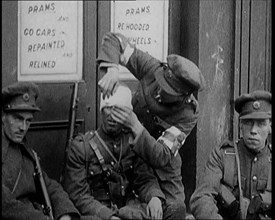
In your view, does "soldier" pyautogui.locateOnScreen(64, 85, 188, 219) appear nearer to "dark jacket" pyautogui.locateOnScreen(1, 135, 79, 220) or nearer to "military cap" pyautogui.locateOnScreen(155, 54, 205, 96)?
"dark jacket" pyautogui.locateOnScreen(1, 135, 79, 220)

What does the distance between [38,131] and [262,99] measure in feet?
5.67

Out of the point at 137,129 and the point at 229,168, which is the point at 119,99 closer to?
the point at 137,129

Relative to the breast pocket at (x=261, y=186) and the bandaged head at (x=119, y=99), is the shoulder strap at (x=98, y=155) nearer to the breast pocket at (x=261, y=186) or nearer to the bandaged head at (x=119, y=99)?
the bandaged head at (x=119, y=99)

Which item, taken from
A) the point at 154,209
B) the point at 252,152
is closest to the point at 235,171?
the point at 252,152

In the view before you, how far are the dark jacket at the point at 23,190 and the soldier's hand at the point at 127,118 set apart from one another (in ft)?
2.07

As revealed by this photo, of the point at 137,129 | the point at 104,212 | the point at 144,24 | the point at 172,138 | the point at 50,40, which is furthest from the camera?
the point at 144,24

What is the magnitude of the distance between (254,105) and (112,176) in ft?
3.91

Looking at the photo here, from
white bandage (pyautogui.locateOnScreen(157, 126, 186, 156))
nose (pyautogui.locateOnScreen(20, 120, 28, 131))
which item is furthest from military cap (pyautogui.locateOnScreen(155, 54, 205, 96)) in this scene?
nose (pyautogui.locateOnScreen(20, 120, 28, 131))

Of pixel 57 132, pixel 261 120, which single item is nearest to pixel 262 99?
pixel 261 120

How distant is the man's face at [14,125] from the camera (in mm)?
5031

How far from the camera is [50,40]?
581 cm

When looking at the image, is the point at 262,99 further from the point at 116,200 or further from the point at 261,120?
the point at 116,200

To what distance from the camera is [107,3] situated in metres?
6.13

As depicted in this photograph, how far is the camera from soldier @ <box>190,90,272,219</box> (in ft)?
18.3
